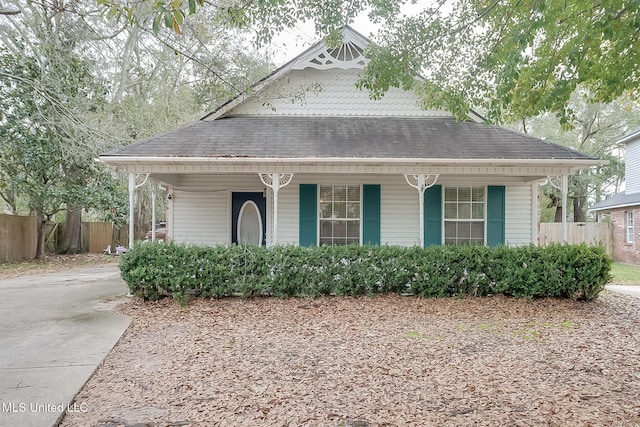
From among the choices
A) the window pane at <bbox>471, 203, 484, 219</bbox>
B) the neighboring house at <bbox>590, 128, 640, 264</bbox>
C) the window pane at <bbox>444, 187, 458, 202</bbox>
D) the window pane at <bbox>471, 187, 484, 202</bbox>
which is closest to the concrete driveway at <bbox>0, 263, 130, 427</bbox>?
the window pane at <bbox>444, 187, 458, 202</bbox>

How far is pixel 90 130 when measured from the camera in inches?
441

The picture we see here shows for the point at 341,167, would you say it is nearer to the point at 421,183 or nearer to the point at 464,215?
the point at 421,183

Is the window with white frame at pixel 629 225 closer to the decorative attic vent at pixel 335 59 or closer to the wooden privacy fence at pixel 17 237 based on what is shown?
the decorative attic vent at pixel 335 59

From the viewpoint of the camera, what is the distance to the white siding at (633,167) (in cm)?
1834

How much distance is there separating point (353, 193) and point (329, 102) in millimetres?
2535

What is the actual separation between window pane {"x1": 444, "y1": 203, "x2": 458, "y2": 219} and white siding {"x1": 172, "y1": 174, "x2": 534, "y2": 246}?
0.53 metres

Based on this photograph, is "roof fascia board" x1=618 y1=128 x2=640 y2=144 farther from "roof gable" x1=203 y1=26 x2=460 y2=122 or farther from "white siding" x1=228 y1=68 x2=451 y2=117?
"white siding" x1=228 y1=68 x2=451 y2=117

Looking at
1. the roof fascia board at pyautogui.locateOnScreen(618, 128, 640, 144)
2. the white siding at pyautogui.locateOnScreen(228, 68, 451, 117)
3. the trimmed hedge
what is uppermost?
the roof fascia board at pyautogui.locateOnScreen(618, 128, 640, 144)

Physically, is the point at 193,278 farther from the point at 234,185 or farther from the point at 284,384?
the point at 284,384

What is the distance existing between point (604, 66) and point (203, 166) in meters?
7.13

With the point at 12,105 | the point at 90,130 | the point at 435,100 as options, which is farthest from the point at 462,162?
the point at 12,105

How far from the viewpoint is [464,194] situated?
32.5 ft

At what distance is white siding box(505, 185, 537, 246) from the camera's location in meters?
9.95

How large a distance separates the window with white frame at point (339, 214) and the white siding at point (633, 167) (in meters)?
15.7
